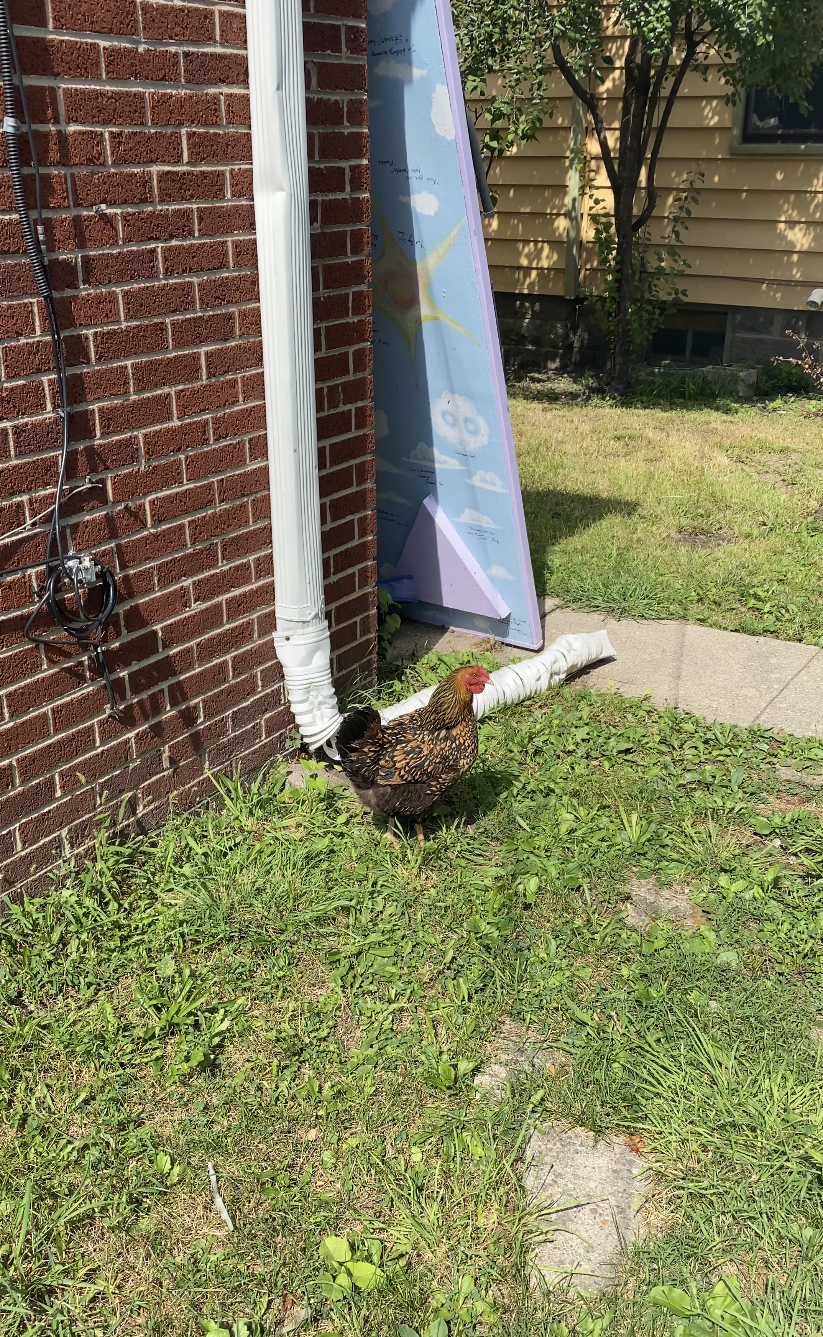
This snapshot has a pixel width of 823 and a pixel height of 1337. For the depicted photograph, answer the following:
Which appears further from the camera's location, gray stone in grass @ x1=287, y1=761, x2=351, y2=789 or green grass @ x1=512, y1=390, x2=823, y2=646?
green grass @ x1=512, y1=390, x2=823, y2=646

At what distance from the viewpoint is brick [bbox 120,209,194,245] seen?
3.02m

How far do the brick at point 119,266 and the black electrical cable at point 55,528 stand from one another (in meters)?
0.16

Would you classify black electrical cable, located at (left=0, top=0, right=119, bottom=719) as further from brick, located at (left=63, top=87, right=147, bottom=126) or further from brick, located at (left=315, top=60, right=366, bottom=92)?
brick, located at (left=315, top=60, right=366, bottom=92)

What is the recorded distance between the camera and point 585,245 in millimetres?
11188

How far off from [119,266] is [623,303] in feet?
25.6

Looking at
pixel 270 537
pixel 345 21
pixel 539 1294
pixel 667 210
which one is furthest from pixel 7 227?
pixel 667 210

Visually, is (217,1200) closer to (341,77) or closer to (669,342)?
(341,77)

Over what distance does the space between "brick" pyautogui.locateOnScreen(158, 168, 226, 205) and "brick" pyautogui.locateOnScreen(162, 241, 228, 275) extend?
0.13 m

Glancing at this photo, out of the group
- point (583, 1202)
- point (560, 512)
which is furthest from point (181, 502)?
point (560, 512)

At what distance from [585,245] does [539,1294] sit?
1066 cm

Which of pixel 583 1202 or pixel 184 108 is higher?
pixel 184 108

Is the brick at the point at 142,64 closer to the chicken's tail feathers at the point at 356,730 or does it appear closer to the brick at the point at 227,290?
the brick at the point at 227,290

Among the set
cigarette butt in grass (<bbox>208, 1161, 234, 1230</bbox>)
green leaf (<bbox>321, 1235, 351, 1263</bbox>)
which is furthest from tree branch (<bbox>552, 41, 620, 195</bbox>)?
green leaf (<bbox>321, 1235, 351, 1263</bbox>)

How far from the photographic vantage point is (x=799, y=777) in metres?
4.08
